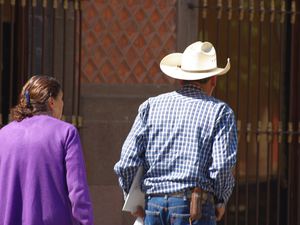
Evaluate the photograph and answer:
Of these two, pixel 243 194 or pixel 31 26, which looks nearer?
pixel 31 26

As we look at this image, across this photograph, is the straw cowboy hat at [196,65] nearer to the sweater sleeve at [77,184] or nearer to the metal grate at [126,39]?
the sweater sleeve at [77,184]

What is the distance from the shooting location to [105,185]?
829 centimetres

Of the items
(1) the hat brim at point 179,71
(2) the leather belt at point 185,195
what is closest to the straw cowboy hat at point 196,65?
(1) the hat brim at point 179,71

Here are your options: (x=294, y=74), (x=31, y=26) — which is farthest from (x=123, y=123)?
(x=294, y=74)

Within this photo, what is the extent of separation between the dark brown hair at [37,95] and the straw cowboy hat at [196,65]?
80cm

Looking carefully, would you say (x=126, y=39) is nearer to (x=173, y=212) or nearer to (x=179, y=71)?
(x=179, y=71)

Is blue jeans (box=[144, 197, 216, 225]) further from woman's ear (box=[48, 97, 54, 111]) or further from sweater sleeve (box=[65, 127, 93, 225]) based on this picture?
woman's ear (box=[48, 97, 54, 111])

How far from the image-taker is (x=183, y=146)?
17.5 ft

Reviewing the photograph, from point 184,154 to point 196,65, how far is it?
584mm

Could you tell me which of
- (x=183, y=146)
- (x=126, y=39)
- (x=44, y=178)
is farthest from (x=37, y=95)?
(x=126, y=39)

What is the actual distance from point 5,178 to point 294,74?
14.5 feet

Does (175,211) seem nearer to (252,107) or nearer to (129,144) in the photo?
(129,144)

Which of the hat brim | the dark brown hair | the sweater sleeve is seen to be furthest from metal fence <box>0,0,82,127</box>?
the sweater sleeve

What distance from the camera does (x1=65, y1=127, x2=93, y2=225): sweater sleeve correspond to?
4.96 metres
